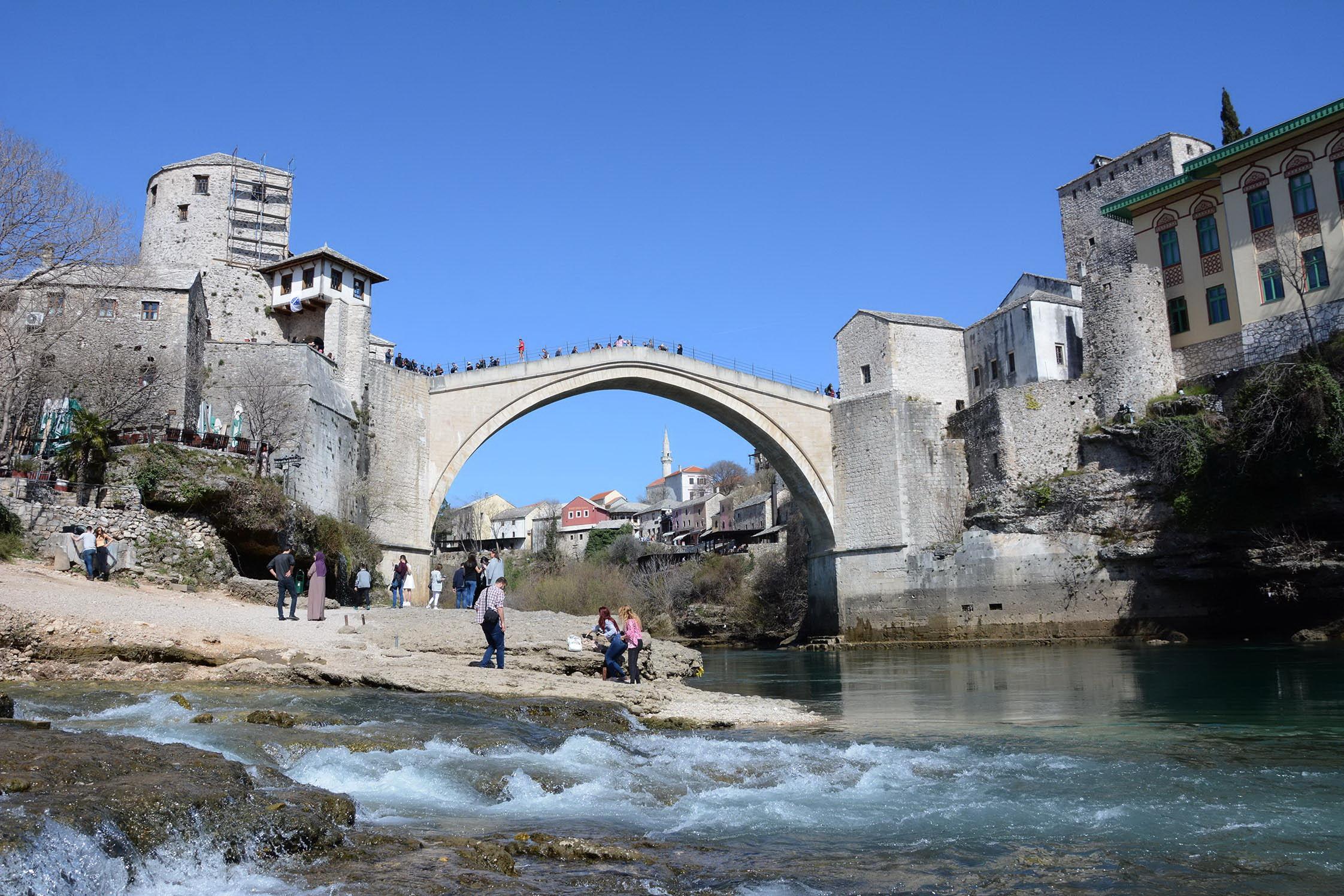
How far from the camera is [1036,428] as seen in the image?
29.4 m

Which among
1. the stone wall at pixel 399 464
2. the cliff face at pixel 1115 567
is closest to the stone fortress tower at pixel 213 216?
the stone wall at pixel 399 464

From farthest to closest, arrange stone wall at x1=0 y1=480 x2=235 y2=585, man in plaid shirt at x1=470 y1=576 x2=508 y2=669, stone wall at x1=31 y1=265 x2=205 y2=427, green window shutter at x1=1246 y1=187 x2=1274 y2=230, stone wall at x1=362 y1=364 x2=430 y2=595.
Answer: green window shutter at x1=1246 y1=187 x2=1274 y2=230 → stone wall at x1=362 y1=364 x2=430 y2=595 → stone wall at x1=31 y1=265 x2=205 y2=427 → stone wall at x1=0 y1=480 x2=235 y2=585 → man in plaid shirt at x1=470 y1=576 x2=508 y2=669

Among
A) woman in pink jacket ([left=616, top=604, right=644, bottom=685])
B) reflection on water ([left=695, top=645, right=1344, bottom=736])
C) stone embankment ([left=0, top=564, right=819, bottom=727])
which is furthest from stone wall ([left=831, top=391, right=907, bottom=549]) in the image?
woman in pink jacket ([left=616, top=604, right=644, bottom=685])

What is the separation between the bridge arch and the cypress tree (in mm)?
17178

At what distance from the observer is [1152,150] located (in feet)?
131

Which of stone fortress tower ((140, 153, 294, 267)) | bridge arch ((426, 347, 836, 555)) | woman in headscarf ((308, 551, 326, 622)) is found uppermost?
stone fortress tower ((140, 153, 294, 267))

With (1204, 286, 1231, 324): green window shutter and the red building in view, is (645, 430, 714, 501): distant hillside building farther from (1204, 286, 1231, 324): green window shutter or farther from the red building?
(1204, 286, 1231, 324): green window shutter

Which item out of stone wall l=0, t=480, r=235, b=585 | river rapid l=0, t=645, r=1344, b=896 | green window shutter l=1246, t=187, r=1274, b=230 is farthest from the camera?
green window shutter l=1246, t=187, r=1274, b=230

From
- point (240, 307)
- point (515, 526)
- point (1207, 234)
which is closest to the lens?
point (1207, 234)

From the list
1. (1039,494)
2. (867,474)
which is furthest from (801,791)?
(867,474)

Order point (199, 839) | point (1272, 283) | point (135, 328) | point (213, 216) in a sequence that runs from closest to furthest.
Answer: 1. point (199, 839)
2. point (135, 328)
3. point (1272, 283)
4. point (213, 216)

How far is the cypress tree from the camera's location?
118ft

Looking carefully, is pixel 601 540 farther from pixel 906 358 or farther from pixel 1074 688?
pixel 1074 688

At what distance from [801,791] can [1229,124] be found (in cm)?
3780
